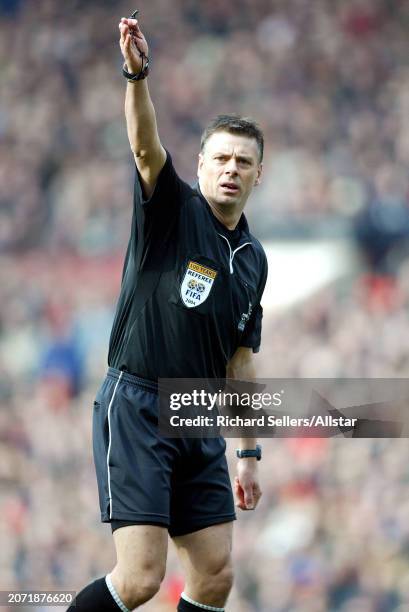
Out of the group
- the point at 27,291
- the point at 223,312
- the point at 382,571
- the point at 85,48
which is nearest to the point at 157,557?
the point at 223,312

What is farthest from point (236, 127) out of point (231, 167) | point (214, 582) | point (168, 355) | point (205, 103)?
point (205, 103)

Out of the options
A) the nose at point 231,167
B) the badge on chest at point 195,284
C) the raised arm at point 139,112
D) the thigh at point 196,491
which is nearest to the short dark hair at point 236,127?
the nose at point 231,167

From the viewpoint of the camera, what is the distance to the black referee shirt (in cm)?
478

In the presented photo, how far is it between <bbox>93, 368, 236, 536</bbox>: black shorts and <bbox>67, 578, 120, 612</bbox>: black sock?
0.29m

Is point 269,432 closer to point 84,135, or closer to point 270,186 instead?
point 270,186

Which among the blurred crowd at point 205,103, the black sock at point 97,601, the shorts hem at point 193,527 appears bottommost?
the black sock at point 97,601

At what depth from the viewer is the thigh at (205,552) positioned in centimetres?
489

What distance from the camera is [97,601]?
455 cm

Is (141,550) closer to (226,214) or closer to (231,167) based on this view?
(226,214)

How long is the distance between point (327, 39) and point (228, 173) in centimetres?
893

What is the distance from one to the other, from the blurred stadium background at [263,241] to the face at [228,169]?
16.4ft

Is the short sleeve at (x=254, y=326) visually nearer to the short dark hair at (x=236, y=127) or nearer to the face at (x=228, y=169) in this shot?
the face at (x=228, y=169)

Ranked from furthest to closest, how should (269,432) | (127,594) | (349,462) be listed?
(349,462) < (269,432) < (127,594)

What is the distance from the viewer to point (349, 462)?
10.0m
